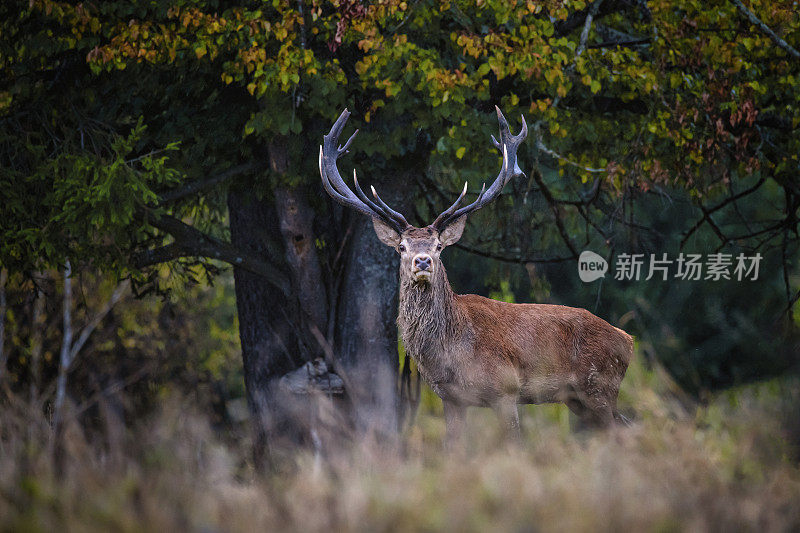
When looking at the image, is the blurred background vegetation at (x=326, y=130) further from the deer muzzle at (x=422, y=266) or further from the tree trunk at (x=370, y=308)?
the deer muzzle at (x=422, y=266)

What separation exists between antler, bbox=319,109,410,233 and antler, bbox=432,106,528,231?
0.32 meters

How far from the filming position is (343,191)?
7.73 meters

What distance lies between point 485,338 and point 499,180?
51.5 inches

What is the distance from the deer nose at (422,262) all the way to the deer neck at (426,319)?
0.30m

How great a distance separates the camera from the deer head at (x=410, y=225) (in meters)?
7.08

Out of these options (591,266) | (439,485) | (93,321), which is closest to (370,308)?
(591,266)

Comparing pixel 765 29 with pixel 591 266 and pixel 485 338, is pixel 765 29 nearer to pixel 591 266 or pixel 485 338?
pixel 485 338

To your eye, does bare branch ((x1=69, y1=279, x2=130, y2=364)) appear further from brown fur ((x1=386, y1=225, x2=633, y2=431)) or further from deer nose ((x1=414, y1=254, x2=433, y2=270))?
deer nose ((x1=414, y1=254, x2=433, y2=270))

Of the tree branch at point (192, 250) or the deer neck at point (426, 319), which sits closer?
the deer neck at point (426, 319)

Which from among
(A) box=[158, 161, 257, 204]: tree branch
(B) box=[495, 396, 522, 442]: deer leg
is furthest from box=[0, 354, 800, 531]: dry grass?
(A) box=[158, 161, 257, 204]: tree branch

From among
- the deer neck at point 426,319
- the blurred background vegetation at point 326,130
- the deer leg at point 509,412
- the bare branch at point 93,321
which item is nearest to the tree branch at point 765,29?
the blurred background vegetation at point 326,130

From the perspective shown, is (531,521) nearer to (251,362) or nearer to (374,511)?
(374,511)

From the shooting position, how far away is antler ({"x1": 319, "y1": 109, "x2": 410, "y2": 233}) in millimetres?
7402

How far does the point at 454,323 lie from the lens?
24.2 feet
